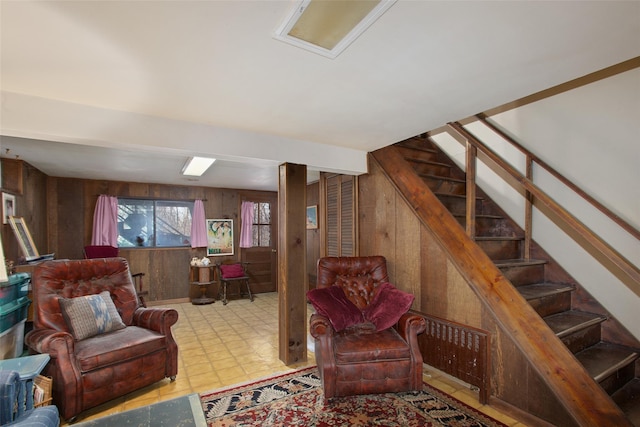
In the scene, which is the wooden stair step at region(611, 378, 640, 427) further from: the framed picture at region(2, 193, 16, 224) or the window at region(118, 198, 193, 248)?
the window at region(118, 198, 193, 248)

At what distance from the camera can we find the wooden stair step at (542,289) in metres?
2.40

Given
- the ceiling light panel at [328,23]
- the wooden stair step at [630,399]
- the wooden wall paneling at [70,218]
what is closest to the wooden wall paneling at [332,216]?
the ceiling light panel at [328,23]

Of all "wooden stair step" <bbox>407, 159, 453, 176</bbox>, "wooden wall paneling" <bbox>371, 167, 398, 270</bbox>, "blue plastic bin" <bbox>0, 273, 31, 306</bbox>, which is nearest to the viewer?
"blue plastic bin" <bbox>0, 273, 31, 306</bbox>

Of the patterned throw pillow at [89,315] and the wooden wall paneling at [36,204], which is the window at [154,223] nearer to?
the wooden wall paneling at [36,204]

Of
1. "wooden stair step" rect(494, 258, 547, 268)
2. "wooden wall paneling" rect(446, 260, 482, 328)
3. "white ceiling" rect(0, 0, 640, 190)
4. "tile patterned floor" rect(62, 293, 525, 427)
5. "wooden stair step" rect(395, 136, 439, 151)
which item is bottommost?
"tile patterned floor" rect(62, 293, 525, 427)

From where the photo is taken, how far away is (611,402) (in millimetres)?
1713

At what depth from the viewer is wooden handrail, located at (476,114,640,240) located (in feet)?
7.12

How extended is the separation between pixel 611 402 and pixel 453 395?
3.35 feet

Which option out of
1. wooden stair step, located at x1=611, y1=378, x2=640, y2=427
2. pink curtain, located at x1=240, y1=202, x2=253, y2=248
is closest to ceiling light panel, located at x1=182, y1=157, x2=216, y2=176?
pink curtain, located at x1=240, y1=202, x2=253, y2=248

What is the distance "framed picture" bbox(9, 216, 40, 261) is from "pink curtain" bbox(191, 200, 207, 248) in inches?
93.1

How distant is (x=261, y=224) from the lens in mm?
6727

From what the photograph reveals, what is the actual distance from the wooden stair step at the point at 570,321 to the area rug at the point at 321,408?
2.62 ft

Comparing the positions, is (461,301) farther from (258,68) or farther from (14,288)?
(14,288)

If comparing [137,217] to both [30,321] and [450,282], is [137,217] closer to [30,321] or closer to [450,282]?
[30,321]
